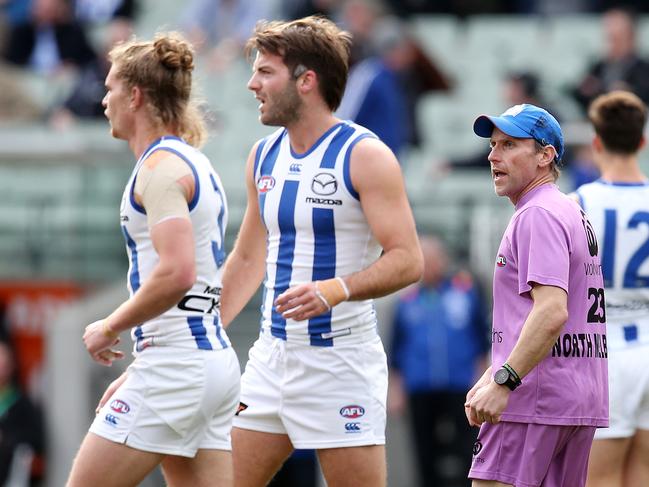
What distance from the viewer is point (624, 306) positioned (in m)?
7.24

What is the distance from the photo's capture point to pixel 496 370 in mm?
5516

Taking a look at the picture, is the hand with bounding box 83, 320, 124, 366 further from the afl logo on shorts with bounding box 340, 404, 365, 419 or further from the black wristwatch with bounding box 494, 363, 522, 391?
the black wristwatch with bounding box 494, 363, 522, 391

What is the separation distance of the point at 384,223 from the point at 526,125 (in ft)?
2.61

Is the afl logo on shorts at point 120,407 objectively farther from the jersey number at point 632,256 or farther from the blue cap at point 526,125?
the jersey number at point 632,256

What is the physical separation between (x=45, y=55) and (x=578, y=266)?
11878mm

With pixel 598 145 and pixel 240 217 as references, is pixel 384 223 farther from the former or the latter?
pixel 240 217

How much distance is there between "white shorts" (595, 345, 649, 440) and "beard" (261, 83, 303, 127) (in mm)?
2121

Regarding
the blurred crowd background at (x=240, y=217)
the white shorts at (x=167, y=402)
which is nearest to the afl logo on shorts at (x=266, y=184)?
the white shorts at (x=167, y=402)

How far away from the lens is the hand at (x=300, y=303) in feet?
19.1

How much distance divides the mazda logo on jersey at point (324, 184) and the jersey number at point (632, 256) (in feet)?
5.44

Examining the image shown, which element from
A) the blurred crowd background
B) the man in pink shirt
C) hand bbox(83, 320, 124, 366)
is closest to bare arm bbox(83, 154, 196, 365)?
hand bbox(83, 320, 124, 366)

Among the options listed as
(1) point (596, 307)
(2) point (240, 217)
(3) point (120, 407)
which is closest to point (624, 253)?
(1) point (596, 307)

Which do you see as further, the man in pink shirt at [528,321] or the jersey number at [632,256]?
the jersey number at [632,256]

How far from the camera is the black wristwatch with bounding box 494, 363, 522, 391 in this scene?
17.6 ft
